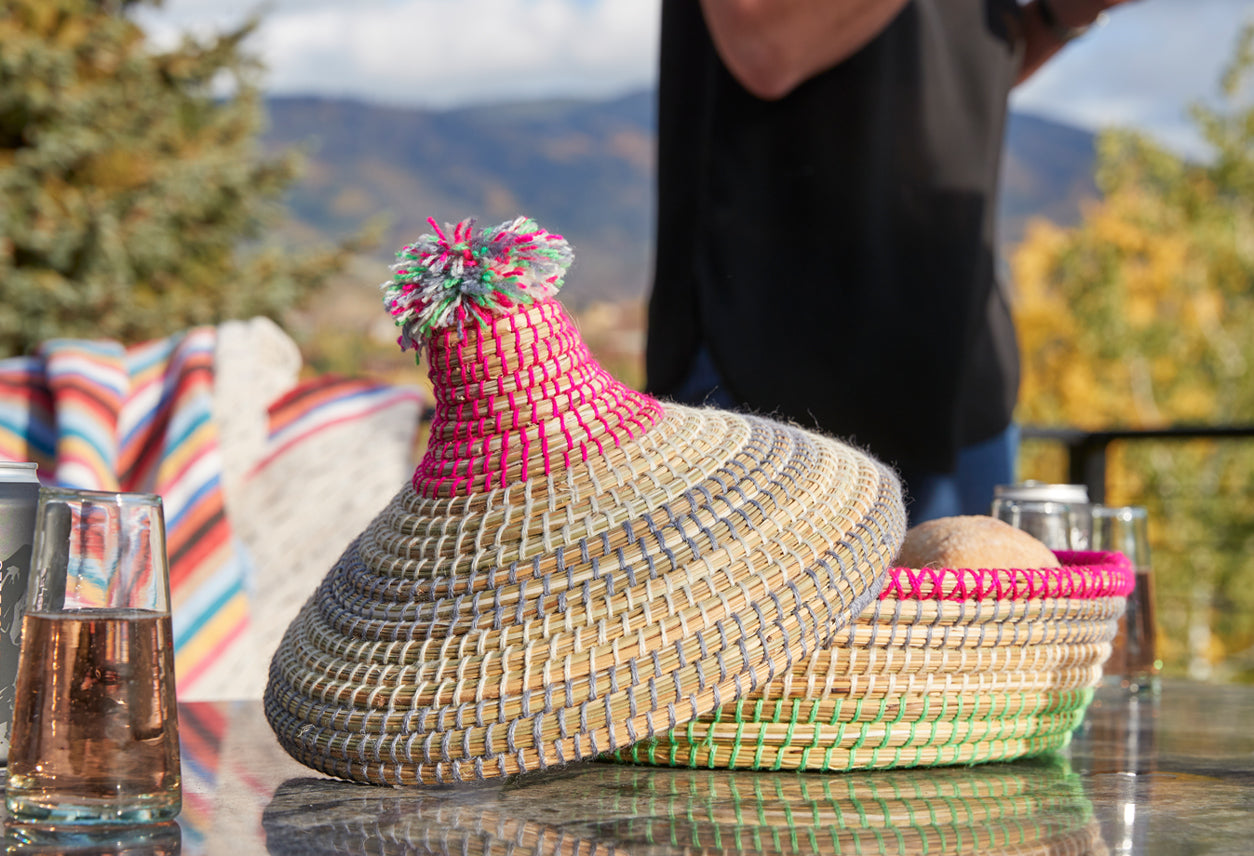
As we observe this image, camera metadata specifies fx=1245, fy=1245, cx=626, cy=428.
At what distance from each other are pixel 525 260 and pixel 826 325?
2.50 ft

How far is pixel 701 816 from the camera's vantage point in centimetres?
52

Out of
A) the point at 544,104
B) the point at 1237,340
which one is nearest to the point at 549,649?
the point at 1237,340

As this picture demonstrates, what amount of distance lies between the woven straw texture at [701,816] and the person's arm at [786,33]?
70cm

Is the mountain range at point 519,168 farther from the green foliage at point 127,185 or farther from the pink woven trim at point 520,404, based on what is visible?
the pink woven trim at point 520,404

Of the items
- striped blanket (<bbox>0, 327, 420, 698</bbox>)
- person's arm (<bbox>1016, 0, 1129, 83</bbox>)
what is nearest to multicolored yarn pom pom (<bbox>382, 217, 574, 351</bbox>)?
person's arm (<bbox>1016, 0, 1129, 83</bbox>)

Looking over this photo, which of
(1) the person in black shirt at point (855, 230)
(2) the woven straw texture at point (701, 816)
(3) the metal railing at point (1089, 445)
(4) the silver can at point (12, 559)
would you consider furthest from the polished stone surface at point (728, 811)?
(3) the metal railing at point (1089, 445)

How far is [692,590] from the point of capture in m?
0.52

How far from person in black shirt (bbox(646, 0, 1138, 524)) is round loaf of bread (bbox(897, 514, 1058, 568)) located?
52 cm

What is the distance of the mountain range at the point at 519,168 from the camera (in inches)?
1437

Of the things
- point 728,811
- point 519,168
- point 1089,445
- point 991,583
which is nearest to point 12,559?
point 728,811

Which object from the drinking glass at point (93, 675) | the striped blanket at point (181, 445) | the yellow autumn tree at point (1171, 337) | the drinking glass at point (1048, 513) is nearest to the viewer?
the drinking glass at point (93, 675)

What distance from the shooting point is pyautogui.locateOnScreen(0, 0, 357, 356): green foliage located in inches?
330

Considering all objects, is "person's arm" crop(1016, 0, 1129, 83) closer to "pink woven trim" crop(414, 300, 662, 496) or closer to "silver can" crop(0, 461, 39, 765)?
"pink woven trim" crop(414, 300, 662, 496)

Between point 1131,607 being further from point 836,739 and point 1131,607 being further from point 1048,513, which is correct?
point 836,739
